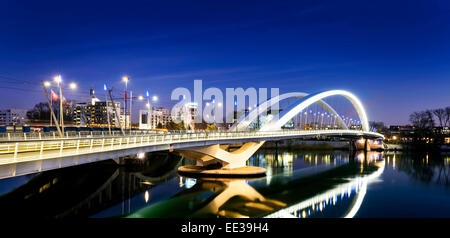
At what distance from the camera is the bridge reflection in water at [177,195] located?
21.8 metres

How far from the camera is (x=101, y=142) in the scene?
17406mm

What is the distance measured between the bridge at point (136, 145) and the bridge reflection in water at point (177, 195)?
3245 mm

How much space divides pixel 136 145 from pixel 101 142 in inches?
84.5

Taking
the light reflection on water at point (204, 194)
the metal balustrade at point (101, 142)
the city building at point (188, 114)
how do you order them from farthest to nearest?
the city building at point (188, 114)
the light reflection on water at point (204, 194)
the metal balustrade at point (101, 142)

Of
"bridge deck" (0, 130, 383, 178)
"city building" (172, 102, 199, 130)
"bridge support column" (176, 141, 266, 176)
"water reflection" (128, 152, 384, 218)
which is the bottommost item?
"water reflection" (128, 152, 384, 218)

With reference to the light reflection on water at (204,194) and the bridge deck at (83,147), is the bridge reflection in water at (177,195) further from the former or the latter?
the bridge deck at (83,147)

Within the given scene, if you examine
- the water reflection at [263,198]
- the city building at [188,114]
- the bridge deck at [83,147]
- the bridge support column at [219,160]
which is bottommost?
the water reflection at [263,198]

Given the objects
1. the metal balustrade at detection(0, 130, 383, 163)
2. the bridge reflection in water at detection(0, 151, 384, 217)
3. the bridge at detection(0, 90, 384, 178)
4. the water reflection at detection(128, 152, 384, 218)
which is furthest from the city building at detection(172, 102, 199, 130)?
the water reflection at detection(128, 152, 384, 218)

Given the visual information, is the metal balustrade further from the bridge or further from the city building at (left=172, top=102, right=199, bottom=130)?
the city building at (left=172, top=102, right=199, bottom=130)

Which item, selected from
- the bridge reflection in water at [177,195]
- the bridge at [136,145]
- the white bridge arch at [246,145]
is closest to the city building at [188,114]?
the white bridge arch at [246,145]

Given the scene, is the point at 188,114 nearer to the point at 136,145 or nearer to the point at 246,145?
the point at 246,145

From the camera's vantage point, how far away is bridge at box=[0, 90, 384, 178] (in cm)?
1211
